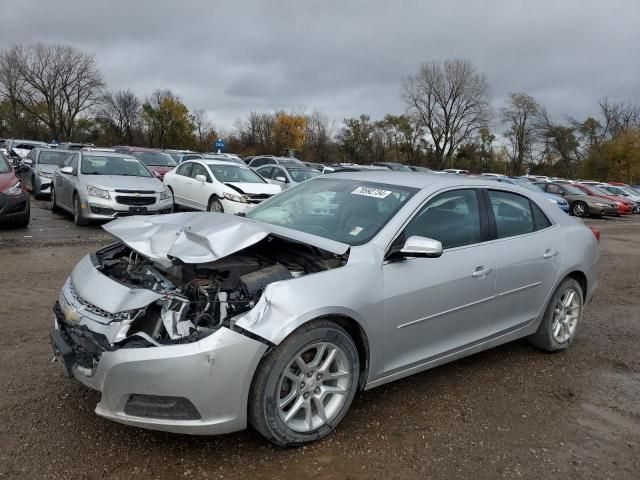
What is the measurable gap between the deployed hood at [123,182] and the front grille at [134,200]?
0.20 m

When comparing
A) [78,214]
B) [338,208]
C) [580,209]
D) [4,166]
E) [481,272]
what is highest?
[338,208]

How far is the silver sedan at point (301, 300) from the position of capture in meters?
2.56

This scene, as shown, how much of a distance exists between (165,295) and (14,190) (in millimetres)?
7656

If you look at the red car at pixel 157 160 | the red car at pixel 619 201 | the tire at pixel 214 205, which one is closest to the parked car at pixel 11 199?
the tire at pixel 214 205

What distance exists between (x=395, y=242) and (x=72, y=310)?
1999mm

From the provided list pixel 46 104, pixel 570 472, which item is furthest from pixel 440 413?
pixel 46 104

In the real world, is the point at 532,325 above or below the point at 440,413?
→ above

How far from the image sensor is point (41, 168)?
1543 centimetres

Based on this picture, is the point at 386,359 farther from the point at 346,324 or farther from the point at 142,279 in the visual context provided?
the point at 142,279

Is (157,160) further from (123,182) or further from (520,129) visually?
(520,129)

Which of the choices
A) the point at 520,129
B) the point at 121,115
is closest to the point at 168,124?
the point at 121,115

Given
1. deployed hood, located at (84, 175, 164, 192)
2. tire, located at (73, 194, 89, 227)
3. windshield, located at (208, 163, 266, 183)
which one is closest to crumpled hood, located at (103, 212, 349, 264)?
deployed hood, located at (84, 175, 164, 192)

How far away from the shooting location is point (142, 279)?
3.16 metres

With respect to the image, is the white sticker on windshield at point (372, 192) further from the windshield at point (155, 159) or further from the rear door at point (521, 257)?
the windshield at point (155, 159)
